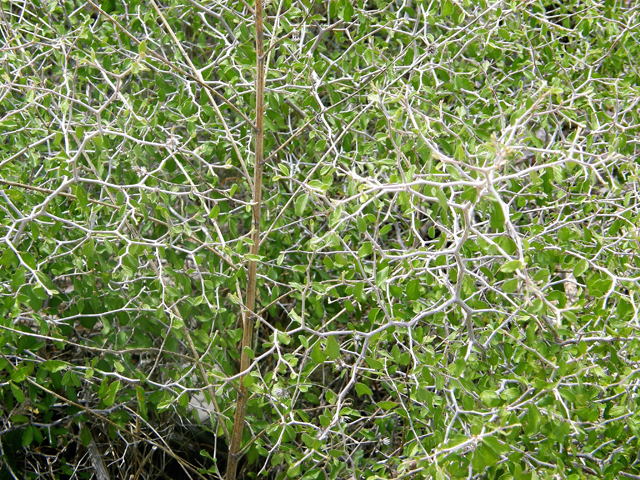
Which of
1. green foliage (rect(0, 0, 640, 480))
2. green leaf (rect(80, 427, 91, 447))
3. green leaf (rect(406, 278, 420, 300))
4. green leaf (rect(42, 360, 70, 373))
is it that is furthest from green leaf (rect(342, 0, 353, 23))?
green leaf (rect(80, 427, 91, 447))

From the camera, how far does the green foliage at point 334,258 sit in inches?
62.8

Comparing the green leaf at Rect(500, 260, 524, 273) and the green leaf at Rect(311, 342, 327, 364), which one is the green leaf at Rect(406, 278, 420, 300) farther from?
the green leaf at Rect(500, 260, 524, 273)

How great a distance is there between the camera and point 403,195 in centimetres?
142

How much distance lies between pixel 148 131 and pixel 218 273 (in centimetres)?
53

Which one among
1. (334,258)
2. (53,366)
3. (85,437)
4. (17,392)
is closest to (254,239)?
(334,258)

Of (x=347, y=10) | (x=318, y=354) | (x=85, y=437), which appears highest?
(x=347, y=10)

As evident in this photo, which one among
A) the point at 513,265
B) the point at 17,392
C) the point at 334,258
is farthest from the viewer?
the point at 334,258

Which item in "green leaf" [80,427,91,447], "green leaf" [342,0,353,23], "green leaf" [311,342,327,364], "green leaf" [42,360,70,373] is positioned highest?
"green leaf" [342,0,353,23]

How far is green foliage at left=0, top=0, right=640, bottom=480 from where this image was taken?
160 centimetres

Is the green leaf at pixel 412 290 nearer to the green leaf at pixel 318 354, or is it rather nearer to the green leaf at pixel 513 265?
the green leaf at pixel 318 354

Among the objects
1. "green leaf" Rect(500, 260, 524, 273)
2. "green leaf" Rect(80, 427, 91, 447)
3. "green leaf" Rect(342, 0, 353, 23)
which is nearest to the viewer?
"green leaf" Rect(500, 260, 524, 273)

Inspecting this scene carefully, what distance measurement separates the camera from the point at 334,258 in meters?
2.13

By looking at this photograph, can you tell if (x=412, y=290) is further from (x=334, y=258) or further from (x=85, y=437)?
(x=85, y=437)

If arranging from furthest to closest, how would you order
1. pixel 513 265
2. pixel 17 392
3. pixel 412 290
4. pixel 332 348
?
1. pixel 17 392
2. pixel 412 290
3. pixel 332 348
4. pixel 513 265
